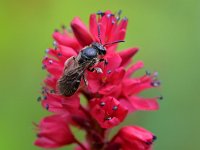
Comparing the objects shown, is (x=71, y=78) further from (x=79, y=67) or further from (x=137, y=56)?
(x=137, y=56)

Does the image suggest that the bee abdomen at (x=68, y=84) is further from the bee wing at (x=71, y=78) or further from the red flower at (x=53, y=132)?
the red flower at (x=53, y=132)

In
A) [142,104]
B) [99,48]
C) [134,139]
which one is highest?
[99,48]

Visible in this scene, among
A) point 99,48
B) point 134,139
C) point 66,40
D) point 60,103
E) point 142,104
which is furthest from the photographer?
point 142,104

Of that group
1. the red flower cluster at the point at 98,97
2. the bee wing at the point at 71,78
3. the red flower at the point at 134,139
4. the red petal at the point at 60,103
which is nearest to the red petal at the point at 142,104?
the red flower cluster at the point at 98,97

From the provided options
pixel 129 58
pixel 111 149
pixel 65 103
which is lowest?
pixel 111 149

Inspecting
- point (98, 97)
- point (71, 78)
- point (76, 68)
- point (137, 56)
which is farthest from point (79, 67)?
point (137, 56)
